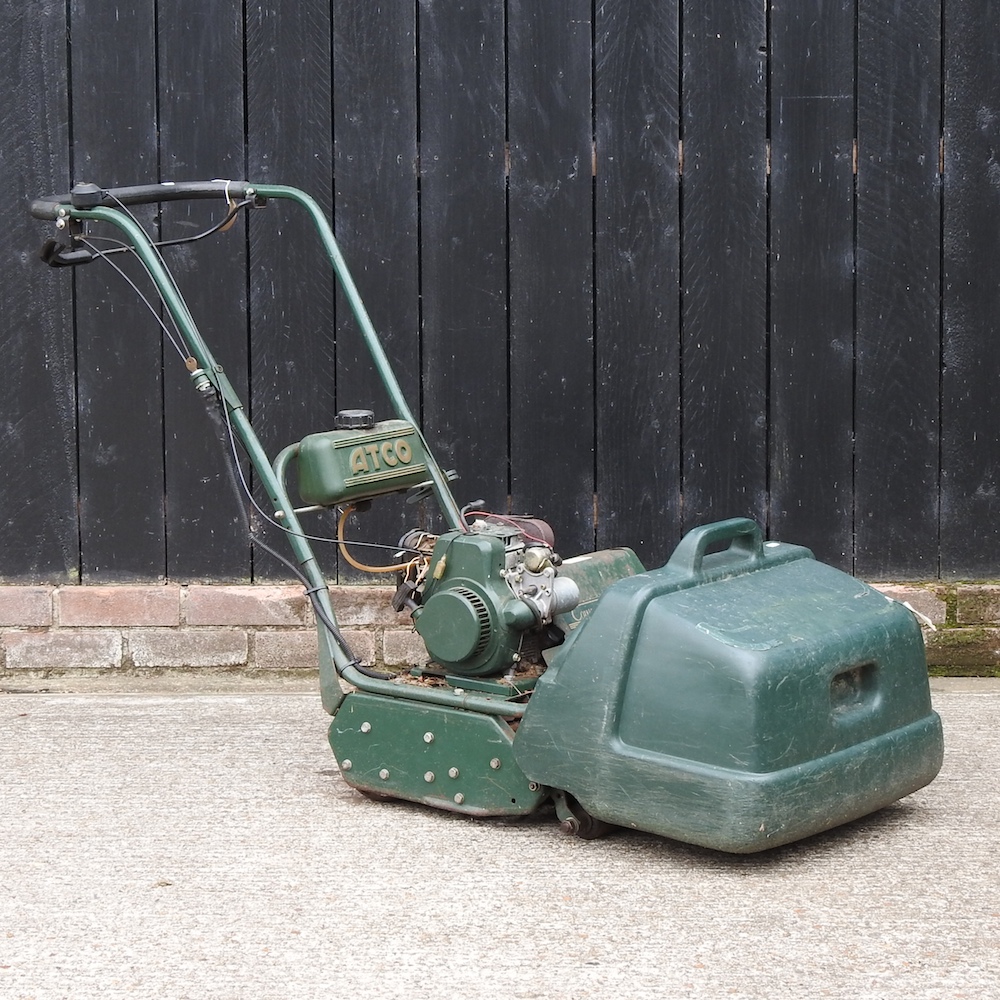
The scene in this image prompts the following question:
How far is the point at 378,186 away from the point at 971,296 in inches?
72.8

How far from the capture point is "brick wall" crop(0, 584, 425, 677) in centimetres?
494

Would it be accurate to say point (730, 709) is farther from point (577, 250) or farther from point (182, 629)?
point (182, 629)

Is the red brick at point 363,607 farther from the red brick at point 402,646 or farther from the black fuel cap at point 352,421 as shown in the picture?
the black fuel cap at point 352,421

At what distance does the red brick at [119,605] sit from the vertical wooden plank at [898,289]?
2.17 meters

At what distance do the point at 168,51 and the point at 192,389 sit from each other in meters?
1.04

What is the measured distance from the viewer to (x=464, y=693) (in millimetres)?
3621

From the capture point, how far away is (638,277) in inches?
189

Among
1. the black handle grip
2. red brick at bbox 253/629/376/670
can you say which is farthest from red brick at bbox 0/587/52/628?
the black handle grip

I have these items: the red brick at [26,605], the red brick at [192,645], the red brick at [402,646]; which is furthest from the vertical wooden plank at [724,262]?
the red brick at [26,605]

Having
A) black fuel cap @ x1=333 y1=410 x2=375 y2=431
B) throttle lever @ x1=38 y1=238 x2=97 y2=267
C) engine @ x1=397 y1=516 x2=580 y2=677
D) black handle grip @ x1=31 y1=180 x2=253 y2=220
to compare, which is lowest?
engine @ x1=397 y1=516 x2=580 y2=677

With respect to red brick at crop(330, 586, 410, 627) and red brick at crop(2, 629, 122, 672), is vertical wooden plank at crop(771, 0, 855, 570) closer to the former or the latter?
red brick at crop(330, 586, 410, 627)

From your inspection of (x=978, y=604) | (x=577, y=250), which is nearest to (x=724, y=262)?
(x=577, y=250)

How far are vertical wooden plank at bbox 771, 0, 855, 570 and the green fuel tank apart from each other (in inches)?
51.8

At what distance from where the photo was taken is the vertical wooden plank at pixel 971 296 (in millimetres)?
4711
